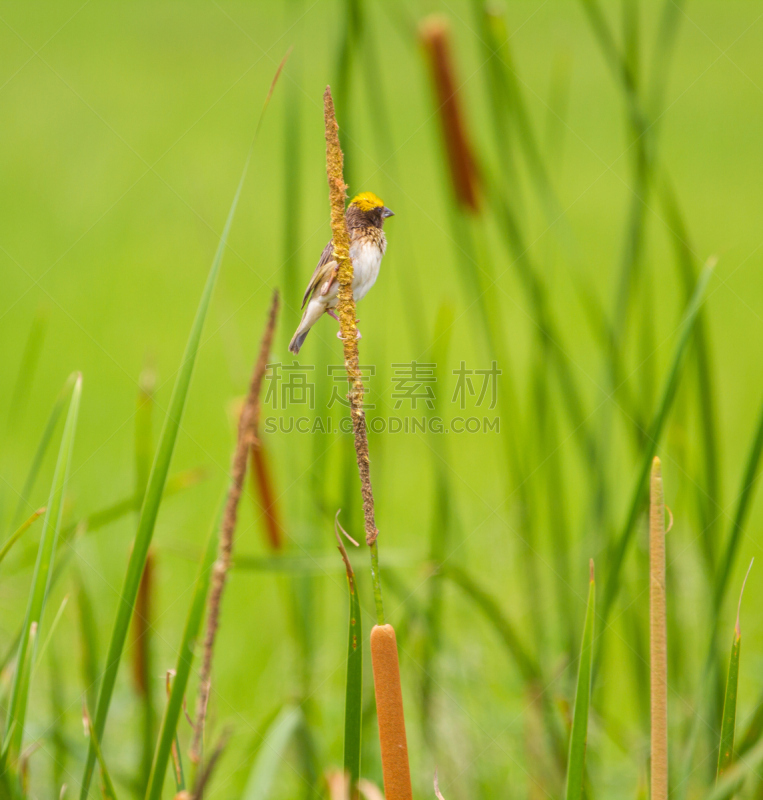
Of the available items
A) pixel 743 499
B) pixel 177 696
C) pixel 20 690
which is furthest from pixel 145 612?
pixel 743 499

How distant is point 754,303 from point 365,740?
270 cm

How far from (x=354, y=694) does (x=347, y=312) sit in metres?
0.21

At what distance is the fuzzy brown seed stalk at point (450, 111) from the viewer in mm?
688

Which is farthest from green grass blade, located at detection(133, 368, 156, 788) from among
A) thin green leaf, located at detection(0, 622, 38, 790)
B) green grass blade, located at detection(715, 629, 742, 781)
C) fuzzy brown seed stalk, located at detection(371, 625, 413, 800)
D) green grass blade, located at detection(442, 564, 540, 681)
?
green grass blade, located at detection(715, 629, 742, 781)

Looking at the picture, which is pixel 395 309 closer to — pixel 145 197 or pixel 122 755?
pixel 145 197

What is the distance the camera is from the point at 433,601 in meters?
0.92

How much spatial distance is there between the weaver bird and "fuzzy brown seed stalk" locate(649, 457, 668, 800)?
215mm

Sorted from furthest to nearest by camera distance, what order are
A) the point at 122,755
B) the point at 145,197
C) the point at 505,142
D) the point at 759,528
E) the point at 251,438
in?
the point at 145,197
the point at 759,528
the point at 122,755
the point at 505,142
the point at 251,438

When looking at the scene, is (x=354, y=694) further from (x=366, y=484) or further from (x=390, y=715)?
(x=366, y=484)

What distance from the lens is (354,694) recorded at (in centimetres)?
39

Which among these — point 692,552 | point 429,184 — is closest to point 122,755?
point 692,552

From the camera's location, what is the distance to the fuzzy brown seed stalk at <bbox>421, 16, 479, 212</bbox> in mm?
688

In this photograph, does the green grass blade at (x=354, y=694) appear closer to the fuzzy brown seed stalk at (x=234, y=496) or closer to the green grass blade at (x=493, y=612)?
the fuzzy brown seed stalk at (x=234, y=496)

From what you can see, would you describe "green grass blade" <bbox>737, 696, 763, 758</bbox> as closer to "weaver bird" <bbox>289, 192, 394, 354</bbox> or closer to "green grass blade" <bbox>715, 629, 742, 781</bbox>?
"green grass blade" <bbox>715, 629, 742, 781</bbox>
